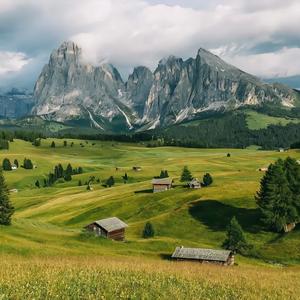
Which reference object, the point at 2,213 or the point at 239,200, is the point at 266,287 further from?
the point at 239,200

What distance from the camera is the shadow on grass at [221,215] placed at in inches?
3725

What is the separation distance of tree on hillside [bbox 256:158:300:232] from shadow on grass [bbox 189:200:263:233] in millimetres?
2921

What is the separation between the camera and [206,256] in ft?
206

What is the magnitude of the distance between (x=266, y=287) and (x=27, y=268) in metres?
10.5

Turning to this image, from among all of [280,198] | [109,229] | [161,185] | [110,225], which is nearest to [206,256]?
[109,229]

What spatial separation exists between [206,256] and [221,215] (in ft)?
130

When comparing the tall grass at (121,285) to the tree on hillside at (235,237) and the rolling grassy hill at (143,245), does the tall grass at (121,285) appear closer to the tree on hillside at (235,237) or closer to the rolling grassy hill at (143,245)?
the rolling grassy hill at (143,245)

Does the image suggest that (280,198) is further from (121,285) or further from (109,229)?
(121,285)

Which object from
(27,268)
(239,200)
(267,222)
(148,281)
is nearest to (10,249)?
(27,268)

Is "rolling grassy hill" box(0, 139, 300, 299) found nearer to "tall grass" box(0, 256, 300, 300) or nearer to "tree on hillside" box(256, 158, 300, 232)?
"tall grass" box(0, 256, 300, 300)

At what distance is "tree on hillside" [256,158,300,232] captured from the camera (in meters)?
90.8

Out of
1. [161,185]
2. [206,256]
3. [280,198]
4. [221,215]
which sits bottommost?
[221,215]

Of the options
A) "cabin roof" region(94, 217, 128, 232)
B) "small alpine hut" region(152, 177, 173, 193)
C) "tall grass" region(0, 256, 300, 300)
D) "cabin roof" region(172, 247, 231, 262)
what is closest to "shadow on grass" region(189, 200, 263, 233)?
"cabin roof" region(94, 217, 128, 232)

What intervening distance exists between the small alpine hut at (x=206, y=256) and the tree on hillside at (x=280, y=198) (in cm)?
2866
